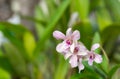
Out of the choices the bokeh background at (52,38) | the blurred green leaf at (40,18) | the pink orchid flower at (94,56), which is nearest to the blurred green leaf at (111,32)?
the bokeh background at (52,38)

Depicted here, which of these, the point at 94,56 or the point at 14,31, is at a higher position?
the point at 14,31

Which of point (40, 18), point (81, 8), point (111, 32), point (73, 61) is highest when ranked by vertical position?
point (40, 18)

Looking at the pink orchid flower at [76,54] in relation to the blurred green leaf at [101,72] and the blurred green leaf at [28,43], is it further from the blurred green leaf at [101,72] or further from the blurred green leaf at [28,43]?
the blurred green leaf at [28,43]

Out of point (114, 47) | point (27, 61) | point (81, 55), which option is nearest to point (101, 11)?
point (114, 47)

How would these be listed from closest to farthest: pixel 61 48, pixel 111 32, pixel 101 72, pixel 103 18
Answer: pixel 61 48 → pixel 101 72 → pixel 111 32 → pixel 103 18

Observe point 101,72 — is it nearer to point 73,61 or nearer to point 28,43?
point 73,61

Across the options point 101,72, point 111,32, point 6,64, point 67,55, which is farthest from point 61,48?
point 6,64

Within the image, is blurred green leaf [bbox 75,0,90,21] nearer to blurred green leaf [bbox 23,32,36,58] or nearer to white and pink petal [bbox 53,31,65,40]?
blurred green leaf [bbox 23,32,36,58]

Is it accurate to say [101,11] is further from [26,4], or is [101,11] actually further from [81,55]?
[81,55]
